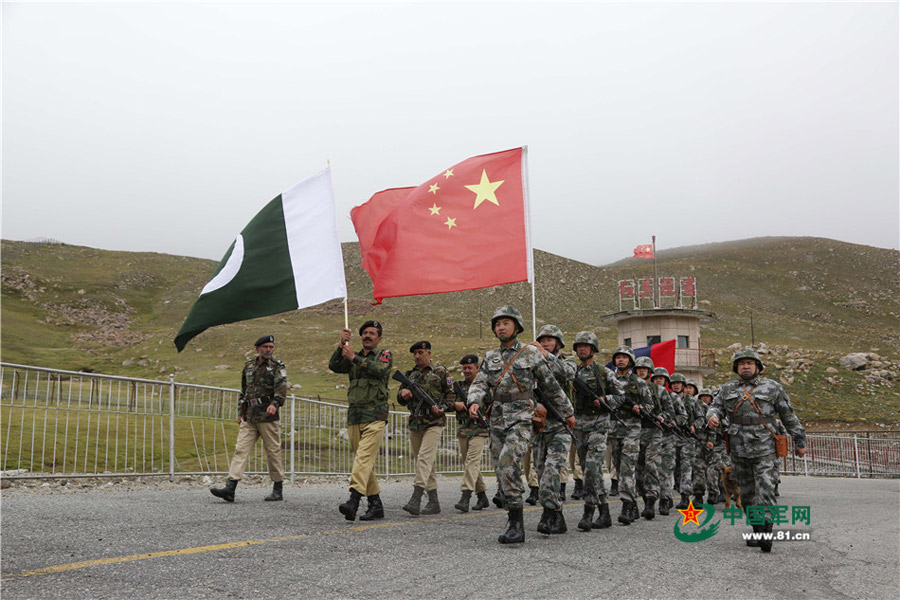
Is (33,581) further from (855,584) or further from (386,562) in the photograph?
(855,584)

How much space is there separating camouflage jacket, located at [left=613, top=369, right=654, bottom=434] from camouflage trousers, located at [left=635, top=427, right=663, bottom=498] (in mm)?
420

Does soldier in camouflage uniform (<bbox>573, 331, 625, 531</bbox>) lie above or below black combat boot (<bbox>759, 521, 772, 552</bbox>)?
above

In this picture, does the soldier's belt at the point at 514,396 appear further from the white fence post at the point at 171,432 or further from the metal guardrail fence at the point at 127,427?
the white fence post at the point at 171,432

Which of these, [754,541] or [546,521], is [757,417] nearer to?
[754,541]

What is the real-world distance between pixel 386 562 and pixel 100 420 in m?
7.03

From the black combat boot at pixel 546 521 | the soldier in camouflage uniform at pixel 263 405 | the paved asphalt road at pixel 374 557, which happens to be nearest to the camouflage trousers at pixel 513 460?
the paved asphalt road at pixel 374 557

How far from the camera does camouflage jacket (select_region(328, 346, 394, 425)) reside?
8.12m

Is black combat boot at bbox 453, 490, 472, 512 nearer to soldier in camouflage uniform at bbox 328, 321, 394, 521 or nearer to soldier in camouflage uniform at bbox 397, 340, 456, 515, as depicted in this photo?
soldier in camouflage uniform at bbox 397, 340, 456, 515

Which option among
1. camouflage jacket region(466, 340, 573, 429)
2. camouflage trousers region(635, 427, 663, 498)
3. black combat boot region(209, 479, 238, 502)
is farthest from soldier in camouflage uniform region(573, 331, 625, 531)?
black combat boot region(209, 479, 238, 502)

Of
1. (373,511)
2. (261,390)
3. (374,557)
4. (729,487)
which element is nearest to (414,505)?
(373,511)

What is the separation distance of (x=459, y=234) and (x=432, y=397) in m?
2.23

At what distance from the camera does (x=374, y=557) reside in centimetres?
563

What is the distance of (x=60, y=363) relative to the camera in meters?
57.9

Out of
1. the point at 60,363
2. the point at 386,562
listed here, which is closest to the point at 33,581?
the point at 386,562
